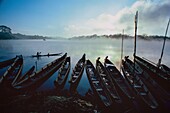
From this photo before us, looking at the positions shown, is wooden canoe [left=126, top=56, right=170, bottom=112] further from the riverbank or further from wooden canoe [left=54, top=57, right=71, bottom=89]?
wooden canoe [left=54, top=57, right=71, bottom=89]

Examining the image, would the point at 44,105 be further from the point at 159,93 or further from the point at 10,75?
the point at 159,93

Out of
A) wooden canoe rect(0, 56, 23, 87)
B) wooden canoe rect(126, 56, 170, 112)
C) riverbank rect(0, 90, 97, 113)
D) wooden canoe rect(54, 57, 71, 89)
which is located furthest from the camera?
wooden canoe rect(54, 57, 71, 89)

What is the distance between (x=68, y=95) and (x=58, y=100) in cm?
171

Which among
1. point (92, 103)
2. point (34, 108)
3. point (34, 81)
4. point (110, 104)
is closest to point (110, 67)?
point (92, 103)

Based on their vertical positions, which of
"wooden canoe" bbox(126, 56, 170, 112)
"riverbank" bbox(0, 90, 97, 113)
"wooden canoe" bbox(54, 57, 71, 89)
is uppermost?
"wooden canoe" bbox(54, 57, 71, 89)

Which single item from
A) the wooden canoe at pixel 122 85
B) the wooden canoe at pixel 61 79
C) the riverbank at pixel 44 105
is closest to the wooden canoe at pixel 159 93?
the wooden canoe at pixel 122 85

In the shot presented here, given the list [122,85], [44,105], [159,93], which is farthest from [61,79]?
[159,93]

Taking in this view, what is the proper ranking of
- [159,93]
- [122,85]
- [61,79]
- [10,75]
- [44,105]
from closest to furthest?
1. [44,105]
2. [159,93]
3. [122,85]
4. [61,79]
5. [10,75]

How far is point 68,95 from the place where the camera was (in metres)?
12.7

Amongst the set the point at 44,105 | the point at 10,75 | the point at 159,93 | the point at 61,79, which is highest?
the point at 10,75

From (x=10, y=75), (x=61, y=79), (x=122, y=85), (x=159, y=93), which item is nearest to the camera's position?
(x=159, y=93)

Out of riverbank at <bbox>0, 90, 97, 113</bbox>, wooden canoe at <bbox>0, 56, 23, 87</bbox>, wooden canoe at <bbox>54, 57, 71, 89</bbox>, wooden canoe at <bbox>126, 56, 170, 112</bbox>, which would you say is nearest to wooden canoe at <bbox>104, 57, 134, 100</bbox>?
wooden canoe at <bbox>126, 56, 170, 112</bbox>

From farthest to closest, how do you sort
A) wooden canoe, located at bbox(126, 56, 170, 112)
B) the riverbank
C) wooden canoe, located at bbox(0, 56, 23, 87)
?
wooden canoe, located at bbox(0, 56, 23, 87) → the riverbank → wooden canoe, located at bbox(126, 56, 170, 112)

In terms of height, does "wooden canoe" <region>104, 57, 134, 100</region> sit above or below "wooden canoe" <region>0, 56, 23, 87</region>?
below
